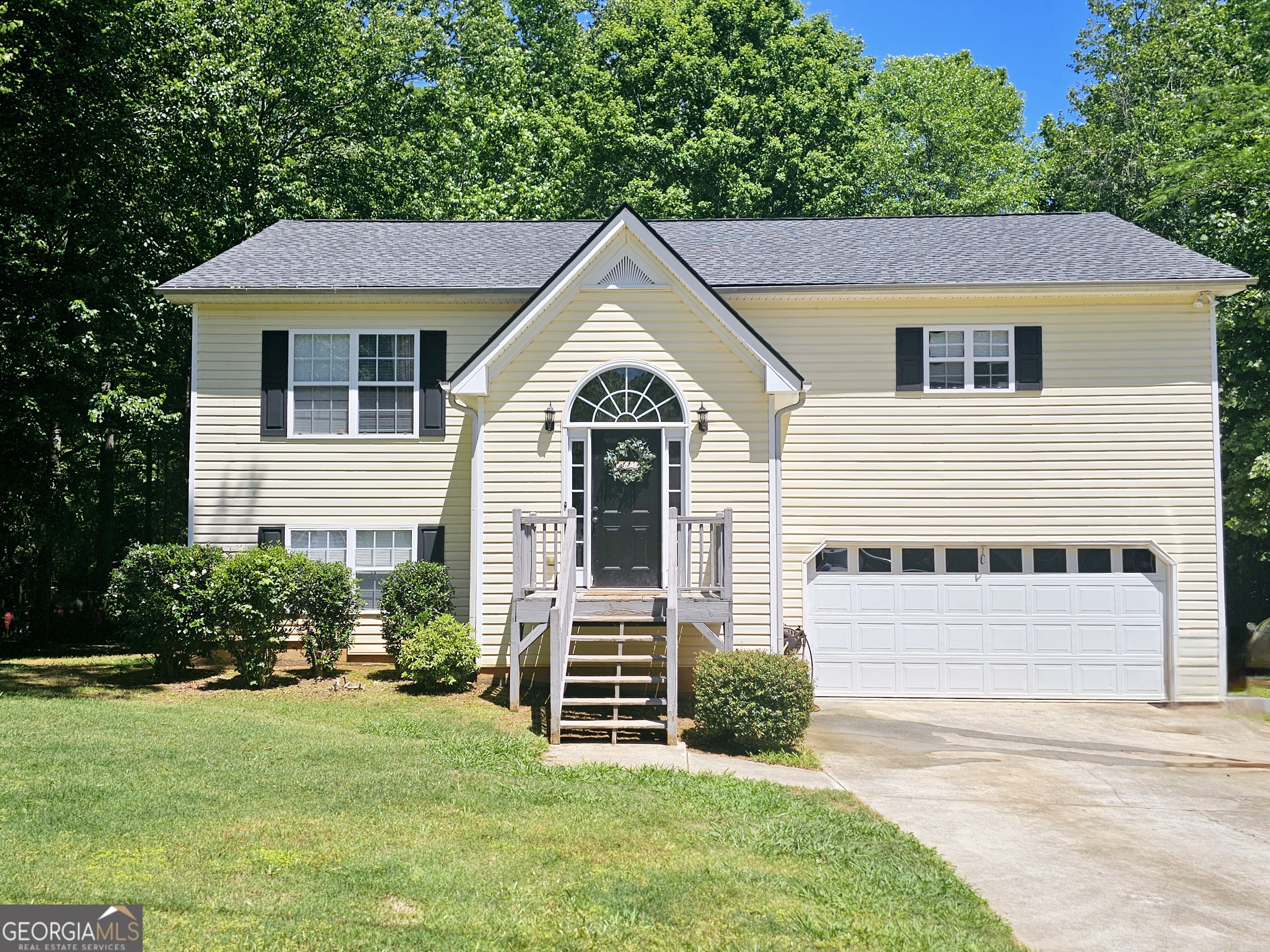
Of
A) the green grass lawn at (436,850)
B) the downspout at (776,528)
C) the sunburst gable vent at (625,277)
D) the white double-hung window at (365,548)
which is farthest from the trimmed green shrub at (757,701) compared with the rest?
the white double-hung window at (365,548)

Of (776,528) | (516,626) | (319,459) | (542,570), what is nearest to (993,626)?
(776,528)

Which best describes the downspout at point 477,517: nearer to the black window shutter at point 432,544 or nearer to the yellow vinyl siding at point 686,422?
the yellow vinyl siding at point 686,422

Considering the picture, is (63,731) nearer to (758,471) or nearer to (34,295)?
(758,471)

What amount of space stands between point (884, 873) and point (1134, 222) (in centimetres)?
2153

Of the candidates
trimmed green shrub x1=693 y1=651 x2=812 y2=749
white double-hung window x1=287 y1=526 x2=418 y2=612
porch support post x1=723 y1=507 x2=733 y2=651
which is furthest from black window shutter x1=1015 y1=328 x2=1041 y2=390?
white double-hung window x1=287 y1=526 x2=418 y2=612

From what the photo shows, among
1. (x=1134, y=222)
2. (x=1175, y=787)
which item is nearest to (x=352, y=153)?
(x=1134, y=222)

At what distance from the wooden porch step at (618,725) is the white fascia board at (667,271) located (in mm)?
4538

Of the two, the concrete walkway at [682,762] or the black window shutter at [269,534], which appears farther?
the black window shutter at [269,534]

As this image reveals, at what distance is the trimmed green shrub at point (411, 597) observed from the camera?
1390 centimetres

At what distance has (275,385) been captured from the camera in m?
15.0

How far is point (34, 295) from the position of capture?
16.4 m

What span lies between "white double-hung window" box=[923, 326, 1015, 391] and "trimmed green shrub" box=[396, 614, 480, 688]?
298 inches

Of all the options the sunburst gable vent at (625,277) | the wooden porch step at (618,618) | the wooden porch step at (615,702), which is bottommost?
the wooden porch step at (615,702)

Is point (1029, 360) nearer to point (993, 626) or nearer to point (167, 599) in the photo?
point (993, 626)
